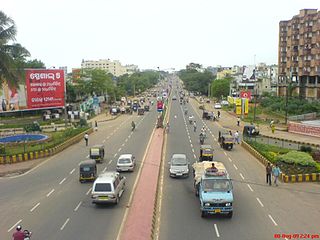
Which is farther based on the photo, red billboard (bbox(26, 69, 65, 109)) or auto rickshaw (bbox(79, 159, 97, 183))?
red billboard (bbox(26, 69, 65, 109))

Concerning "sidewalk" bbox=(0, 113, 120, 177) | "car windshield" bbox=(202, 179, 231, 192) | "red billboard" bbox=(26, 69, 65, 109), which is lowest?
"sidewalk" bbox=(0, 113, 120, 177)

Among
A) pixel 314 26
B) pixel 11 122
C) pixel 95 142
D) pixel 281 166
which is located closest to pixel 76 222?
pixel 281 166

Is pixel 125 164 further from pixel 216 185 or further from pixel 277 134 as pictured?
pixel 277 134

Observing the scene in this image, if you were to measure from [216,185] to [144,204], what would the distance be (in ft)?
13.3

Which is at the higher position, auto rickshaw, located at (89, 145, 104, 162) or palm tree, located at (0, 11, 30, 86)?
palm tree, located at (0, 11, 30, 86)

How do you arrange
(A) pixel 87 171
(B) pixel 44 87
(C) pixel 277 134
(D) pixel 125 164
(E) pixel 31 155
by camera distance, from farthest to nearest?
(B) pixel 44 87 < (C) pixel 277 134 < (E) pixel 31 155 < (D) pixel 125 164 < (A) pixel 87 171

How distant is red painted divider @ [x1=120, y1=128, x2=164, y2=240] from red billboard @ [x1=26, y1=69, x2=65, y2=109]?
3900 cm

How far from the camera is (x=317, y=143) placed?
1954 inches

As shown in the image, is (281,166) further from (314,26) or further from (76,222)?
(314,26)

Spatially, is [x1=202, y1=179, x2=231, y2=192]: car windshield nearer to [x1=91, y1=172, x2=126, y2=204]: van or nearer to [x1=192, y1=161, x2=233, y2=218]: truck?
[x1=192, y1=161, x2=233, y2=218]: truck

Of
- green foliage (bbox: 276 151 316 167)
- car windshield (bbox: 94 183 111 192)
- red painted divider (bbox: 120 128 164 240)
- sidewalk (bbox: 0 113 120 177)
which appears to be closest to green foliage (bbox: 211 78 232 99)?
red painted divider (bbox: 120 128 164 240)

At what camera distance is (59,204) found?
2481cm

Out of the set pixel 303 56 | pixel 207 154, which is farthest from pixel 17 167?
pixel 303 56

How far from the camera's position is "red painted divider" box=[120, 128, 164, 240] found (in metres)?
18.7
